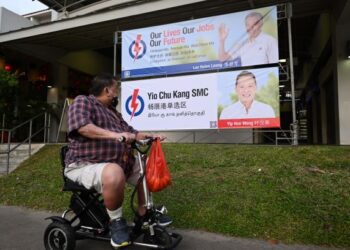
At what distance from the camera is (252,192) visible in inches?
194

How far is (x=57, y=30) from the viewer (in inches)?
445

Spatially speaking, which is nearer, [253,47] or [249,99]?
[249,99]

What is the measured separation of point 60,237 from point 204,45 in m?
6.53

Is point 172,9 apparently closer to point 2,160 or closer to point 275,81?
point 275,81

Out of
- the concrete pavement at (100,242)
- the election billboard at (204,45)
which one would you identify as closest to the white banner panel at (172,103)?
the election billboard at (204,45)

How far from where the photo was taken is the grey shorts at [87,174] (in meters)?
3.14

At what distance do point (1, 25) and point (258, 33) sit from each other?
9.26m

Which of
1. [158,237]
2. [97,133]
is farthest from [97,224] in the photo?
[97,133]

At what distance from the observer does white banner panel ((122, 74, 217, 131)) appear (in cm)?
845

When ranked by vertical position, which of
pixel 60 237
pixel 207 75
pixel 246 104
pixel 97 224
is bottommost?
pixel 60 237

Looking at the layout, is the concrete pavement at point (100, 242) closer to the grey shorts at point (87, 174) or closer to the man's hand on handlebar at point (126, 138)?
the grey shorts at point (87, 174)

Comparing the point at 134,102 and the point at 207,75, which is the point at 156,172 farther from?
the point at 134,102

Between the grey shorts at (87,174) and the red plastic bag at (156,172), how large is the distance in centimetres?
32

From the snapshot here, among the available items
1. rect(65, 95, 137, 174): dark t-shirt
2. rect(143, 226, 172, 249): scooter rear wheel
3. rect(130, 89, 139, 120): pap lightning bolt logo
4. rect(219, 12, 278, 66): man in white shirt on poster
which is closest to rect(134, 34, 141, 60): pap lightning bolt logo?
rect(130, 89, 139, 120): pap lightning bolt logo
